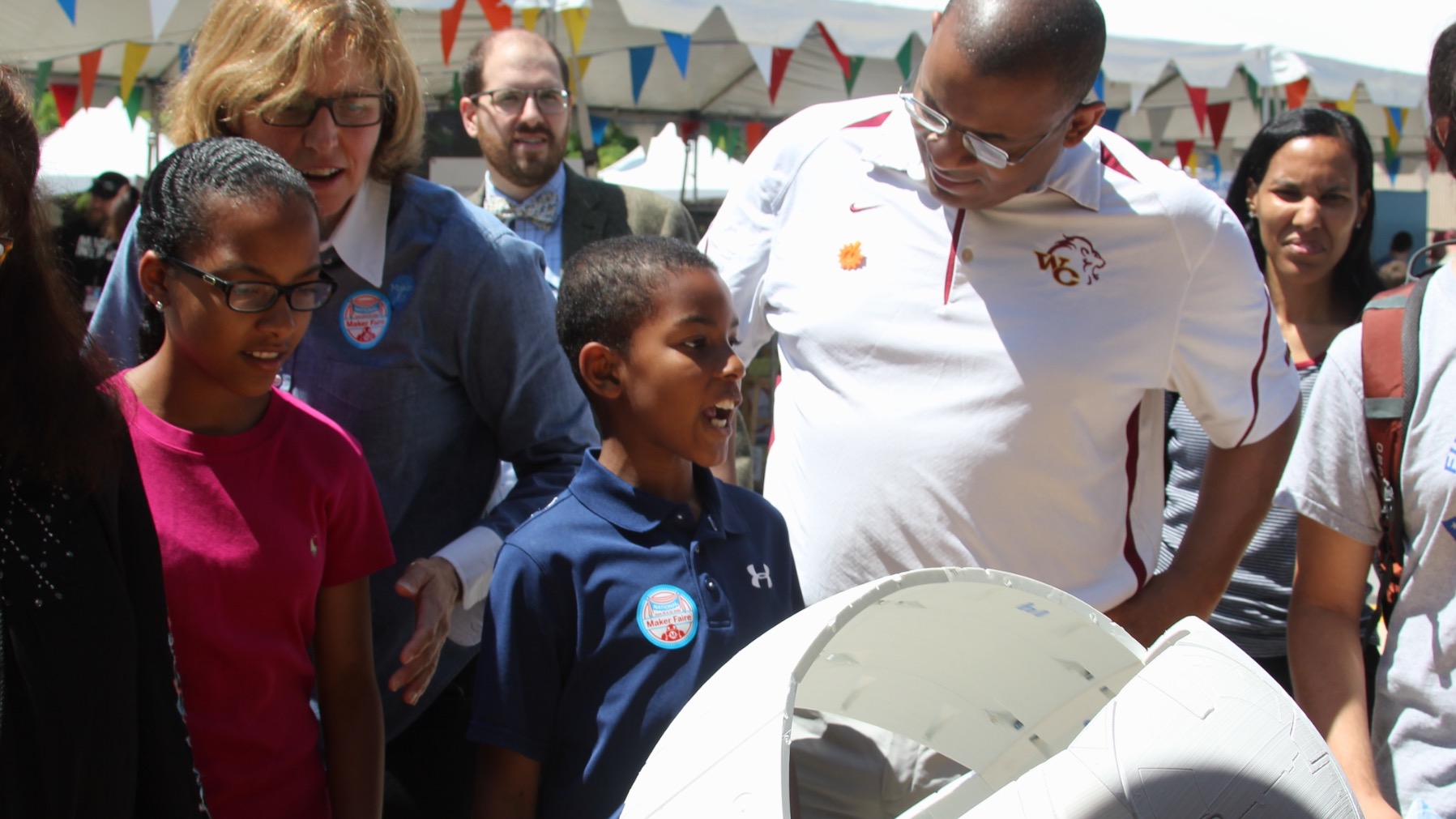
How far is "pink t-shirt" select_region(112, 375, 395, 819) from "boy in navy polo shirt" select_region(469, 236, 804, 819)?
0.79 ft

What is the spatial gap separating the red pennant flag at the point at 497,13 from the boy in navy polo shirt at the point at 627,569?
14.2 feet

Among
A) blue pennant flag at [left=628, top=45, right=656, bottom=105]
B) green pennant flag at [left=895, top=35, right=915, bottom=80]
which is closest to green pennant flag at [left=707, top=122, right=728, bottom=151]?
blue pennant flag at [left=628, top=45, right=656, bottom=105]

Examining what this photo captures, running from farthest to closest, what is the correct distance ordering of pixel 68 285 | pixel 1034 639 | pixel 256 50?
1. pixel 256 50
2. pixel 68 285
3. pixel 1034 639

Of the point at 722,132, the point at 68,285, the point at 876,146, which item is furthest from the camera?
the point at 722,132

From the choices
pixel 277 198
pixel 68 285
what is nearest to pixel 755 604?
pixel 277 198

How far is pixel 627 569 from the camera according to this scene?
136cm

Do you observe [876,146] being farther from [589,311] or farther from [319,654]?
[319,654]

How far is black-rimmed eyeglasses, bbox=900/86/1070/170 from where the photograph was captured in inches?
64.5

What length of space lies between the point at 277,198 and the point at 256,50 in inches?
13.8

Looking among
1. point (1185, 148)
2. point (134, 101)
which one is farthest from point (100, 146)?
point (1185, 148)

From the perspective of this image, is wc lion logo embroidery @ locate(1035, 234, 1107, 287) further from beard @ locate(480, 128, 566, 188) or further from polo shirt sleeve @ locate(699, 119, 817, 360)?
beard @ locate(480, 128, 566, 188)

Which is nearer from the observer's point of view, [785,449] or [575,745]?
[575,745]

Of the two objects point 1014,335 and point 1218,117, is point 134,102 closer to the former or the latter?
point 1014,335

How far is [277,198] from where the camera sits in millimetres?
1372
